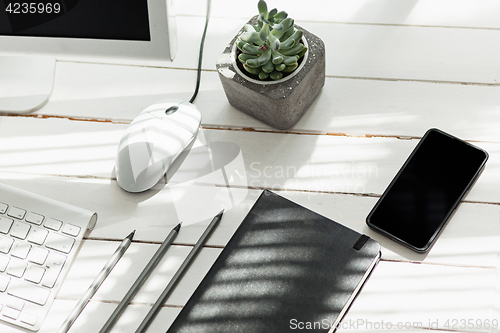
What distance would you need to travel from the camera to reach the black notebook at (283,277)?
724 mm

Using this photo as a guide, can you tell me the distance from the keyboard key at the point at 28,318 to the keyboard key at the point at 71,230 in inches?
5.1

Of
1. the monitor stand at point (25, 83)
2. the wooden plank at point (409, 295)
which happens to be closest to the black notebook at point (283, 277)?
the wooden plank at point (409, 295)

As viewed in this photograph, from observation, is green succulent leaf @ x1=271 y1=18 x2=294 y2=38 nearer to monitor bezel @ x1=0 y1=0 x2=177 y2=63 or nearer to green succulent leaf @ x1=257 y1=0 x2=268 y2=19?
green succulent leaf @ x1=257 y1=0 x2=268 y2=19

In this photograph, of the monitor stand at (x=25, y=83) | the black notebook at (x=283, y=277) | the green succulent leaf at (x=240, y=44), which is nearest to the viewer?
the black notebook at (x=283, y=277)

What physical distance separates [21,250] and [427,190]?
63cm

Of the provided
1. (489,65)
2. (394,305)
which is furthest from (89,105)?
(489,65)

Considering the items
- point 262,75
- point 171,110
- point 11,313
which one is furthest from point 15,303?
point 262,75

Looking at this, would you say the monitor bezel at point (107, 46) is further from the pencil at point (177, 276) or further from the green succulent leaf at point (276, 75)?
the pencil at point (177, 276)

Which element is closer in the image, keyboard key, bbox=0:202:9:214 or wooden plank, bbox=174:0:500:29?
keyboard key, bbox=0:202:9:214

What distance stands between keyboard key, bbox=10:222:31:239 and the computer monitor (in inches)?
10.6

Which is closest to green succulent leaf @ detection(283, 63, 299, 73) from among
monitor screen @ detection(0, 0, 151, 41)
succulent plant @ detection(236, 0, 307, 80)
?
succulent plant @ detection(236, 0, 307, 80)

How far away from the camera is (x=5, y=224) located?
2.67ft

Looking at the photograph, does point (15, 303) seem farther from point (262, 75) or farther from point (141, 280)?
point (262, 75)

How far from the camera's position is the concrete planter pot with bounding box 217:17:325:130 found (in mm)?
834
